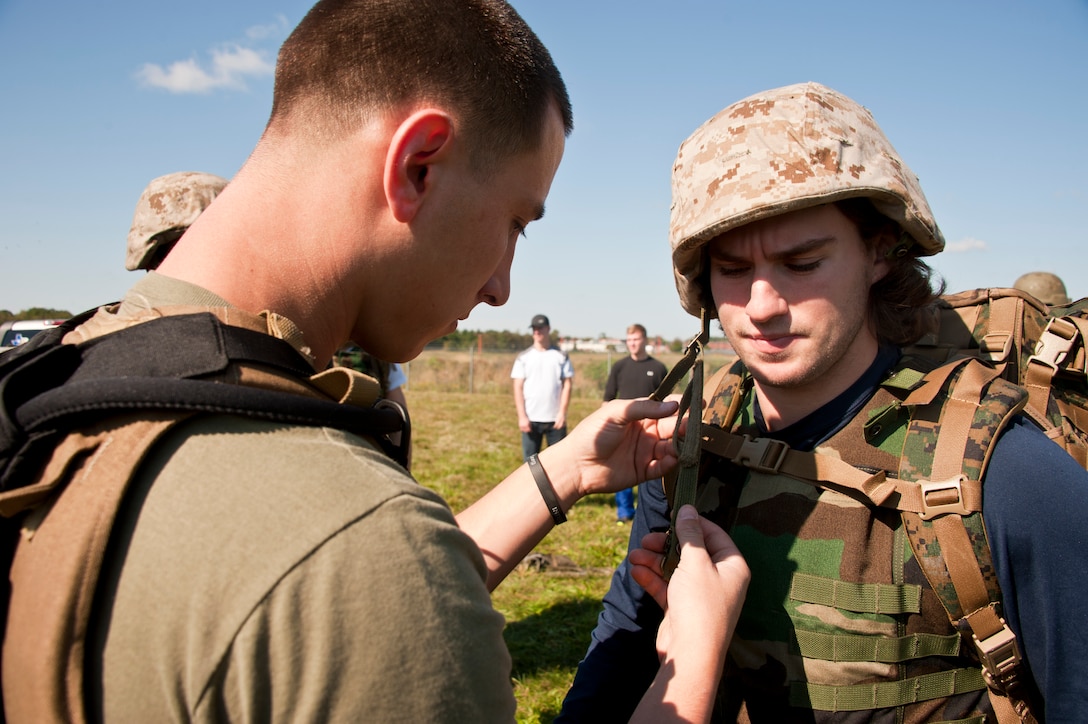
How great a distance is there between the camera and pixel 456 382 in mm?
31719

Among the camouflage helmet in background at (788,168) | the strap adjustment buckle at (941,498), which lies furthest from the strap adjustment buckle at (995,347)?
the strap adjustment buckle at (941,498)

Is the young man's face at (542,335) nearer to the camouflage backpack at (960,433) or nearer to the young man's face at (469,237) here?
the camouflage backpack at (960,433)

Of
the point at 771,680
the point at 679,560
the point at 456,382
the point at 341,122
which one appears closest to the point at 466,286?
the point at 341,122

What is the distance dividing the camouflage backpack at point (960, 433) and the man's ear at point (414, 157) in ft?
3.88

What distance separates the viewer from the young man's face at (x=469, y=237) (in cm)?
146

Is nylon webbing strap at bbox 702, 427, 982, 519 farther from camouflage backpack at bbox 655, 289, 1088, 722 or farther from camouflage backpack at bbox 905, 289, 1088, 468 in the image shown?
camouflage backpack at bbox 905, 289, 1088, 468

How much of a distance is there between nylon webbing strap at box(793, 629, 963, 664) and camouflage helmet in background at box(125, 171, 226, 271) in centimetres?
386

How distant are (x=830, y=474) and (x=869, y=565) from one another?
0.28 metres

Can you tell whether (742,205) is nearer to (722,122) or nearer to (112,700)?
(722,122)

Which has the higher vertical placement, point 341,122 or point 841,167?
point 841,167

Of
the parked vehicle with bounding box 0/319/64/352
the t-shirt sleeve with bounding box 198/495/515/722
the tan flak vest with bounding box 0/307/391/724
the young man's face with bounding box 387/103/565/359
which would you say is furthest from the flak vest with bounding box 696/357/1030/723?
the parked vehicle with bounding box 0/319/64/352

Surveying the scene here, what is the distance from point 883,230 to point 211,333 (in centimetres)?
222

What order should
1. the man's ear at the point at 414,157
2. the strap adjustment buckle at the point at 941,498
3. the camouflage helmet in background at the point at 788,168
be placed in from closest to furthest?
1. the man's ear at the point at 414,157
2. the strap adjustment buckle at the point at 941,498
3. the camouflage helmet in background at the point at 788,168

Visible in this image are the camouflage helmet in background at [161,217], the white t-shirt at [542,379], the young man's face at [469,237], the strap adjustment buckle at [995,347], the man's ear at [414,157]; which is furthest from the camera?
the white t-shirt at [542,379]
